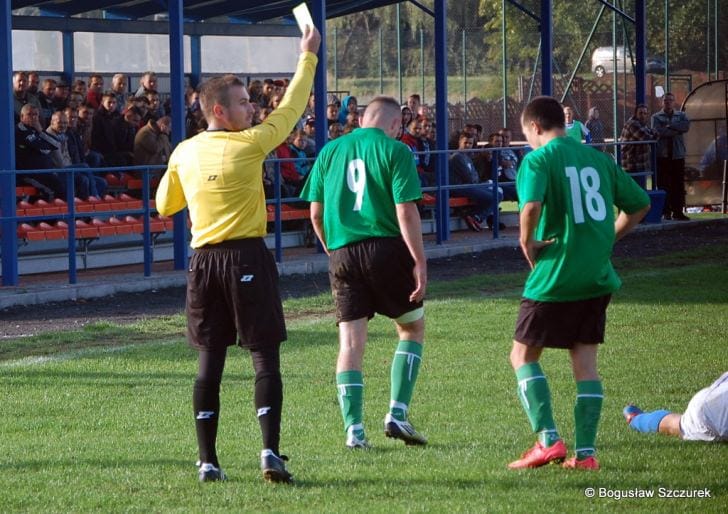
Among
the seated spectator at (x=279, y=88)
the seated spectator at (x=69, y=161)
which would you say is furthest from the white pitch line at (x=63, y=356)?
the seated spectator at (x=279, y=88)

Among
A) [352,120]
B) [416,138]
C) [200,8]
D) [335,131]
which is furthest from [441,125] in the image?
[200,8]

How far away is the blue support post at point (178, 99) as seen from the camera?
1686 cm

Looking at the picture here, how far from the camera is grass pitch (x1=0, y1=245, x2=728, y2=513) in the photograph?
19.7 ft

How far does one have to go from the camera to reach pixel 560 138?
21.1 ft

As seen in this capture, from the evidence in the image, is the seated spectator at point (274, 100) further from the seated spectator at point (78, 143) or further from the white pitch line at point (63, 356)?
the white pitch line at point (63, 356)

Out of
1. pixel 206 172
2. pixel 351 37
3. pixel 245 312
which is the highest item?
pixel 351 37

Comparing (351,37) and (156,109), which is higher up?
(351,37)

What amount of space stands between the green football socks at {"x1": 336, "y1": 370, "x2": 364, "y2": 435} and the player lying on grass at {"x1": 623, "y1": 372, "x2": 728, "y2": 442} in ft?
5.14

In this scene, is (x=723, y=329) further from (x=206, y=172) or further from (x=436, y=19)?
(x=436, y=19)

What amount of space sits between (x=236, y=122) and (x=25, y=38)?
1561cm

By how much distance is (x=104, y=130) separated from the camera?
1764 centimetres

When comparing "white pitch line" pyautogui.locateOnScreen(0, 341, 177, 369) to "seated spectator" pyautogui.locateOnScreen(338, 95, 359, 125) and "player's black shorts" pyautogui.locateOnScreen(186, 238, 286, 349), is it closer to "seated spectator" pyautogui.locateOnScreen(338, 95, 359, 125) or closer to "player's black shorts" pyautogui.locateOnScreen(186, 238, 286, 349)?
"player's black shorts" pyautogui.locateOnScreen(186, 238, 286, 349)

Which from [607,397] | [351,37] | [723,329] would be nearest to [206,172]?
[607,397]

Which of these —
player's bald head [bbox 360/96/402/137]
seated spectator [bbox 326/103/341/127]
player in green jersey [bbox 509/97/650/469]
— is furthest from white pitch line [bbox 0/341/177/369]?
seated spectator [bbox 326/103/341/127]
